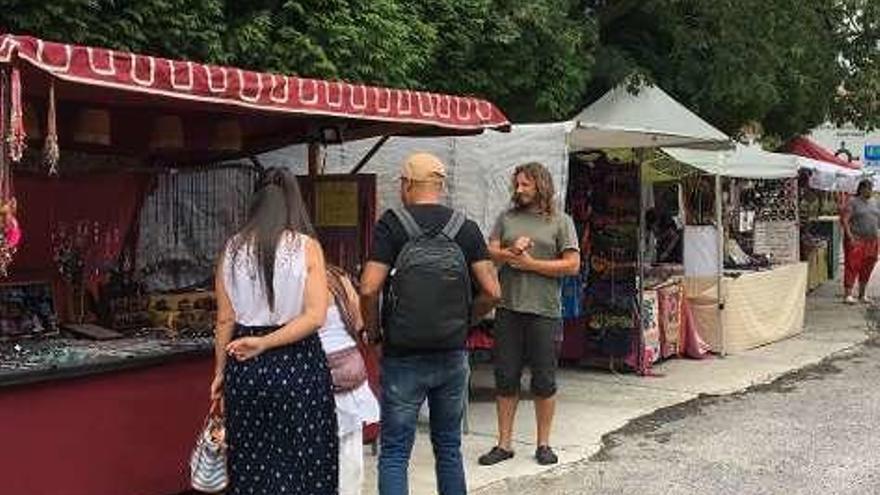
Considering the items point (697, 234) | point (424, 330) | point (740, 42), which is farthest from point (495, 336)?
point (740, 42)

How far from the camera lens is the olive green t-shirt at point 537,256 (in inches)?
248

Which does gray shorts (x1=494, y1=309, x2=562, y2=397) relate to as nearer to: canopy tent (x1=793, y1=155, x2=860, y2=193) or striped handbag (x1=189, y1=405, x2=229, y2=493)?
striped handbag (x1=189, y1=405, x2=229, y2=493)

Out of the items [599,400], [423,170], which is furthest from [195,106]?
[599,400]

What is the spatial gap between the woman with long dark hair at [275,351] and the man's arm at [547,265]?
6.65 feet

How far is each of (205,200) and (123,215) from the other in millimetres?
550

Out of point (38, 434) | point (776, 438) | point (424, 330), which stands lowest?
point (776, 438)

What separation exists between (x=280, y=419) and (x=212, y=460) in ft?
1.23

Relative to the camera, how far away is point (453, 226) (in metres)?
4.91

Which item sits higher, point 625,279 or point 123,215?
point 123,215

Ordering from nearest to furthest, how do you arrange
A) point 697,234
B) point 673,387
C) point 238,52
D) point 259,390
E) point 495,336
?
point 259,390 < point 495,336 < point 238,52 < point 673,387 < point 697,234

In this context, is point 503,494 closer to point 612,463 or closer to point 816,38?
point 612,463

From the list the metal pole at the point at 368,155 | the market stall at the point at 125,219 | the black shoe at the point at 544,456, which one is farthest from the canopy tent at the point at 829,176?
the market stall at the point at 125,219

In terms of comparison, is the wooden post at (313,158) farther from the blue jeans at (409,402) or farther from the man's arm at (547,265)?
the blue jeans at (409,402)

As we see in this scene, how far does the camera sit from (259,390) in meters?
4.27
